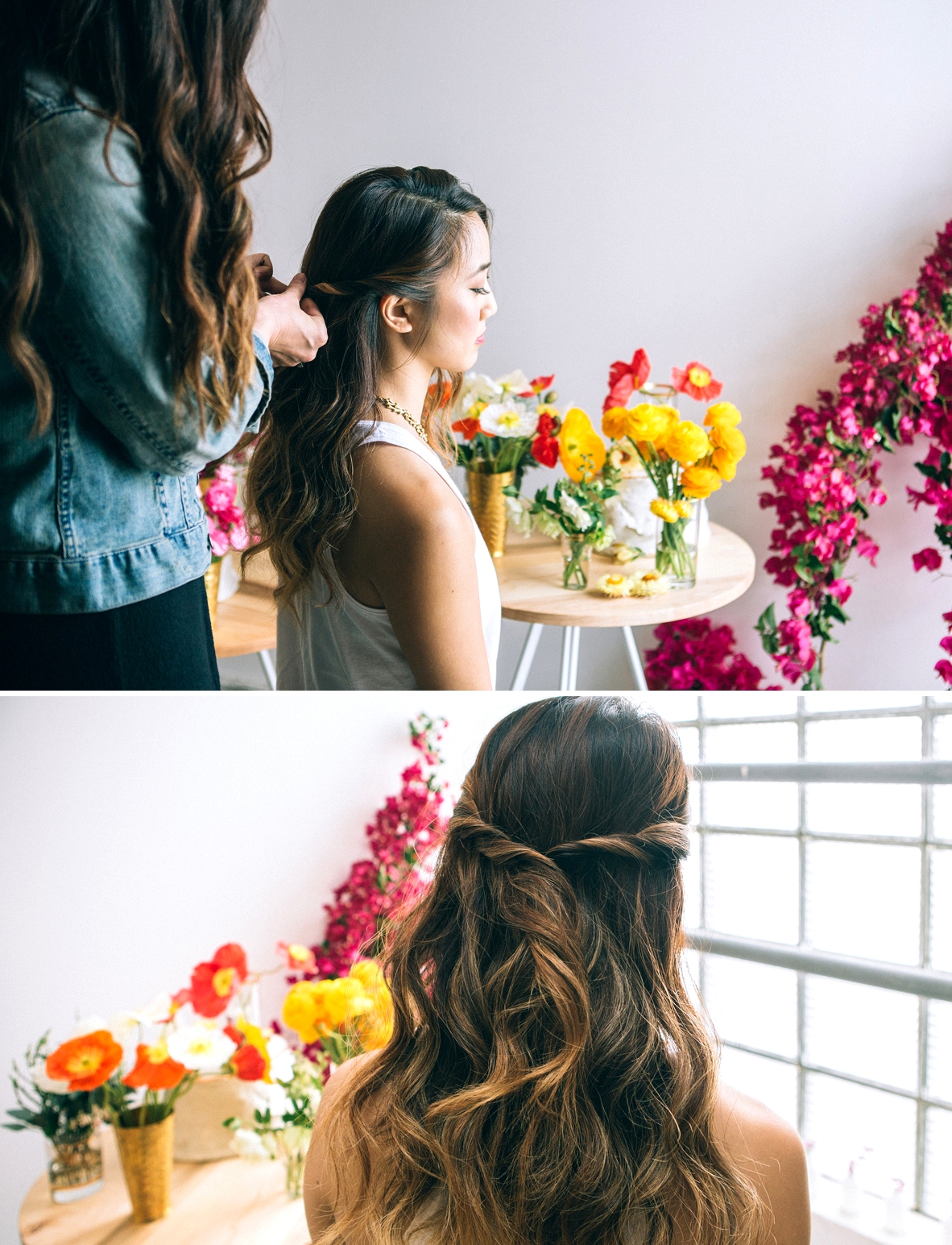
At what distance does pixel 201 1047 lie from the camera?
0.76m

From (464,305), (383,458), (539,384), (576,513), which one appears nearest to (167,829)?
(383,458)

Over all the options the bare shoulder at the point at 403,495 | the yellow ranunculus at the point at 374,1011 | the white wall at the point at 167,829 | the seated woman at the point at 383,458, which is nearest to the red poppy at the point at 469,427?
the seated woman at the point at 383,458

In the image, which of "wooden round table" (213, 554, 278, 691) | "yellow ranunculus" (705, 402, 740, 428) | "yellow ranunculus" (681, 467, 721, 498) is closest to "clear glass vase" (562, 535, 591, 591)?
"yellow ranunculus" (681, 467, 721, 498)

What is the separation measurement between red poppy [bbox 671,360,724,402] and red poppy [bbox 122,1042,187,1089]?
5.34 feet

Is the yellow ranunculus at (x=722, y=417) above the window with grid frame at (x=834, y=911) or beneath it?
above

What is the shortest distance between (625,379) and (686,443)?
0.30 m

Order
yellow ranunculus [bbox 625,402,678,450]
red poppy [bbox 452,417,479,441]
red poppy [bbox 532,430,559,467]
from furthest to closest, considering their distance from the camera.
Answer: red poppy [bbox 452,417,479,441]
red poppy [bbox 532,430,559,467]
yellow ranunculus [bbox 625,402,678,450]

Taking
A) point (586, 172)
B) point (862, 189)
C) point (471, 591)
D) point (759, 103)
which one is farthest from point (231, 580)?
point (862, 189)

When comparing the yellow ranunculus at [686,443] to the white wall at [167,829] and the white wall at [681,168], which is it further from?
the white wall at [167,829]

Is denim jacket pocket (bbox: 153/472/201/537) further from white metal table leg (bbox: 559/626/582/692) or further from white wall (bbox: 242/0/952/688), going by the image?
white metal table leg (bbox: 559/626/582/692)

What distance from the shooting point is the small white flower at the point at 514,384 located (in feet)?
6.81

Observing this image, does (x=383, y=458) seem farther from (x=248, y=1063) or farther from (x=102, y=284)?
(x=248, y=1063)

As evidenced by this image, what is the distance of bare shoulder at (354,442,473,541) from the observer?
1.05m

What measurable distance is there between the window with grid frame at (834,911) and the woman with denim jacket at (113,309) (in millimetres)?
501
